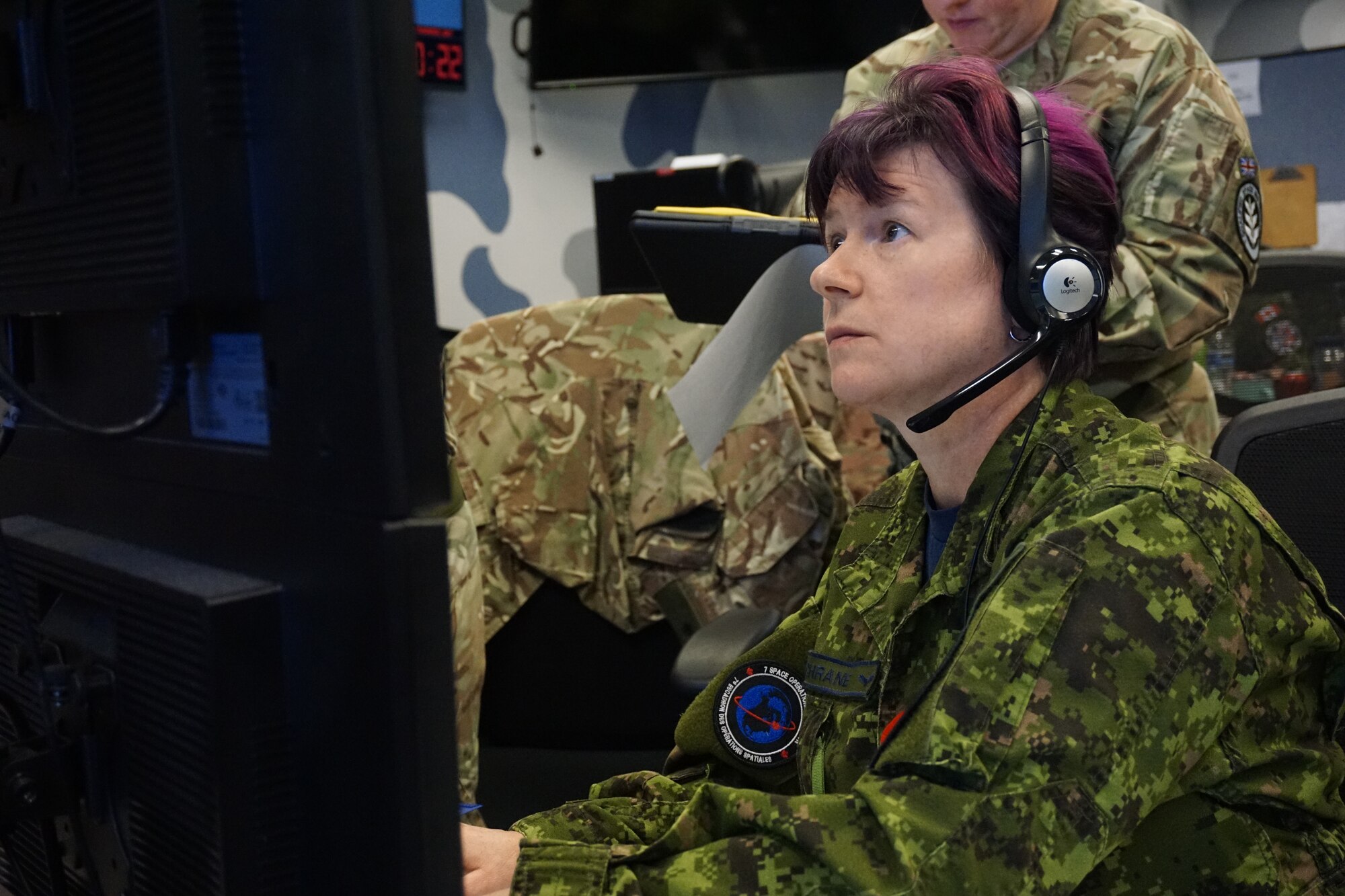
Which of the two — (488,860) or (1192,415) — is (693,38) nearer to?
(1192,415)

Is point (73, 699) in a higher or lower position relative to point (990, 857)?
higher

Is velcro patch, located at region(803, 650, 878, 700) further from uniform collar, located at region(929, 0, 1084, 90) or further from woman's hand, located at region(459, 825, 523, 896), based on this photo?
uniform collar, located at region(929, 0, 1084, 90)

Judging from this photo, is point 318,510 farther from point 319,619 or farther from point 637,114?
point 637,114

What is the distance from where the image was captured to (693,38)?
11.5 ft

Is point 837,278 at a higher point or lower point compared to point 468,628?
higher

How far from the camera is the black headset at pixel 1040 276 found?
0.86m

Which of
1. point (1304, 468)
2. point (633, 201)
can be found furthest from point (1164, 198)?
point (633, 201)

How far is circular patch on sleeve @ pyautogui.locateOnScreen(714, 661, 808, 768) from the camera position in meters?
0.96

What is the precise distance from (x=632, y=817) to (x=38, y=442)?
0.46m

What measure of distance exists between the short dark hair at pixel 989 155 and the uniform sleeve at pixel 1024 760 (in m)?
0.26

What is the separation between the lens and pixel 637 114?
370 centimetres

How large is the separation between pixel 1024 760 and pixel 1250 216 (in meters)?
1.00

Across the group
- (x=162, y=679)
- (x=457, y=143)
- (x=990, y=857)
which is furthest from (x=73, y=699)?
(x=457, y=143)

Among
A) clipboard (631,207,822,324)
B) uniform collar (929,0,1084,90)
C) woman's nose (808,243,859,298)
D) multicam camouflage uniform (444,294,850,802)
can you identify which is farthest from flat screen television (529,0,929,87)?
woman's nose (808,243,859,298)
